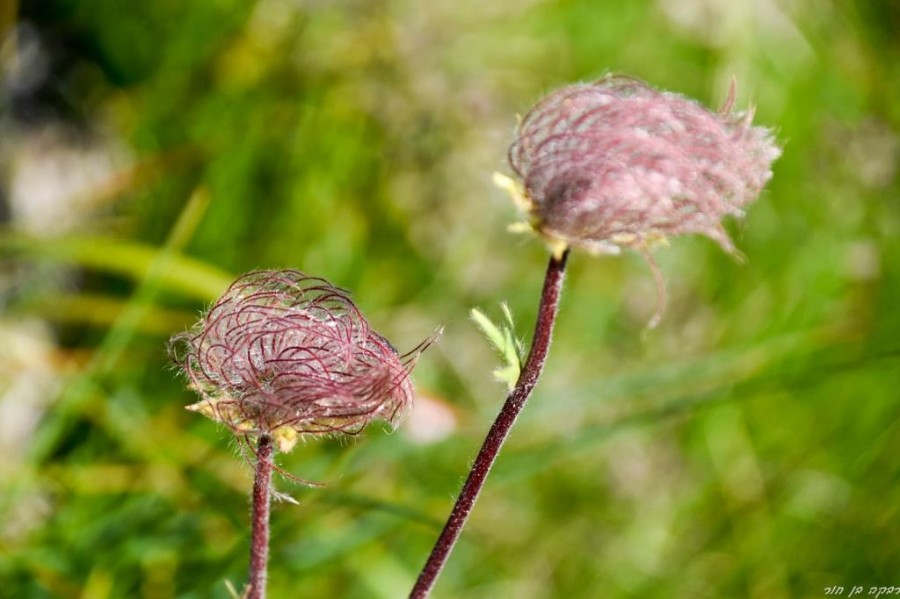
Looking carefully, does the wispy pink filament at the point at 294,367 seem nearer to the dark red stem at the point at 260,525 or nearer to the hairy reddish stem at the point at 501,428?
the dark red stem at the point at 260,525

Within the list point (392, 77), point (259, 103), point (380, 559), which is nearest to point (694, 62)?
point (392, 77)

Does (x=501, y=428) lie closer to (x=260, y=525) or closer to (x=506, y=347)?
(x=506, y=347)

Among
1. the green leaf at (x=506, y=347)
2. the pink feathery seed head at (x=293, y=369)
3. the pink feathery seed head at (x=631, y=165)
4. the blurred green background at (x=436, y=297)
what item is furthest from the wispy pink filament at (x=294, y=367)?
the blurred green background at (x=436, y=297)

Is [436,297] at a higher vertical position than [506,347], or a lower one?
higher

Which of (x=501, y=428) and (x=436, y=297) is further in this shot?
(x=436, y=297)

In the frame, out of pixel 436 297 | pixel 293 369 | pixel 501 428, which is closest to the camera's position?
pixel 501 428

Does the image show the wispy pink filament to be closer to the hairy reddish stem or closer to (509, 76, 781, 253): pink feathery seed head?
the hairy reddish stem

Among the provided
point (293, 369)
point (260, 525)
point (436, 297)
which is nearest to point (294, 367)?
point (293, 369)
